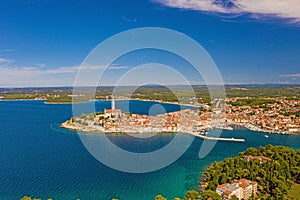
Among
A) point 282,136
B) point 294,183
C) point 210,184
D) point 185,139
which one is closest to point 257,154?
point 294,183

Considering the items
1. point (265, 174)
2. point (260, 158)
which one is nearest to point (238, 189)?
point (265, 174)

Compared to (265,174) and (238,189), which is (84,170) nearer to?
(238,189)

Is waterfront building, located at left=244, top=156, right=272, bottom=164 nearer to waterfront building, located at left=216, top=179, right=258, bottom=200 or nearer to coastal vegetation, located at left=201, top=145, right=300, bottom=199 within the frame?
coastal vegetation, located at left=201, top=145, right=300, bottom=199

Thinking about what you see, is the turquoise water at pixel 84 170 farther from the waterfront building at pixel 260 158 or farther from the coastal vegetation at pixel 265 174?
the waterfront building at pixel 260 158

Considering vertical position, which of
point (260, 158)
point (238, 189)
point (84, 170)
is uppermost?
point (260, 158)

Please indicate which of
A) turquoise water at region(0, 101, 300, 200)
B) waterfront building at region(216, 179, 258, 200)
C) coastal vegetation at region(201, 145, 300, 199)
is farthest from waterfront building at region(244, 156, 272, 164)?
waterfront building at region(216, 179, 258, 200)

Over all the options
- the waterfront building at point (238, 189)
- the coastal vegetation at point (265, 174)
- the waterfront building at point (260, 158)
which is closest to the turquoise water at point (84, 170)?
the coastal vegetation at point (265, 174)

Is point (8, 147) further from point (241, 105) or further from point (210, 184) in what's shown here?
point (241, 105)
